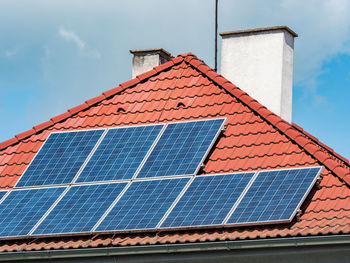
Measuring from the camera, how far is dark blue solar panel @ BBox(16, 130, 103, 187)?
1925 centimetres

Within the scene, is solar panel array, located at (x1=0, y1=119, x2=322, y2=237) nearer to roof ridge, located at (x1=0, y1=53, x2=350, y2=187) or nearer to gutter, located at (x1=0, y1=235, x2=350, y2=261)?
gutter, located at (x1=0, y1=235, x2=350, y2=261)

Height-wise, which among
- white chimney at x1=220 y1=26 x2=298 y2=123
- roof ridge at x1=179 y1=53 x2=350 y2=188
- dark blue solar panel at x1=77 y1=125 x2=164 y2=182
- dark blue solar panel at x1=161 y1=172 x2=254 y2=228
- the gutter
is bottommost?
the gutter

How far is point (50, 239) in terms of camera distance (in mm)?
17750

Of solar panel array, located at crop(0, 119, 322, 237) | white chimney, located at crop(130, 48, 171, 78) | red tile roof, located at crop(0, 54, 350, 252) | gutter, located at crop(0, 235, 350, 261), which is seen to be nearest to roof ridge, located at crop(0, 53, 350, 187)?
red tile roof, located at crop(0, 54, 350, 252)

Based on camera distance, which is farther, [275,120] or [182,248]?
[275,120]

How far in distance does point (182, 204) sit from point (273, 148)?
2.19 meters

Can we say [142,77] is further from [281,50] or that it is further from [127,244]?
[127,244]

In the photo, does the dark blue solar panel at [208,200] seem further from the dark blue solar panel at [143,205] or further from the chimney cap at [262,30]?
the chimney cap at [262,30]

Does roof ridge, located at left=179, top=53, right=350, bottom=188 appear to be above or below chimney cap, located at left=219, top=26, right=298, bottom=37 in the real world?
below

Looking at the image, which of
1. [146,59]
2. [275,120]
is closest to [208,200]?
[275,120]

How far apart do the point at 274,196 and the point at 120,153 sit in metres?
3.85

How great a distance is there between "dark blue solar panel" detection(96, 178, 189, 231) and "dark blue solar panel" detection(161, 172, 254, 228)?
241mm

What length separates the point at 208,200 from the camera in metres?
17.1

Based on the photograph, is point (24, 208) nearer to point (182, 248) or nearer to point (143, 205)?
point (143, 205)
